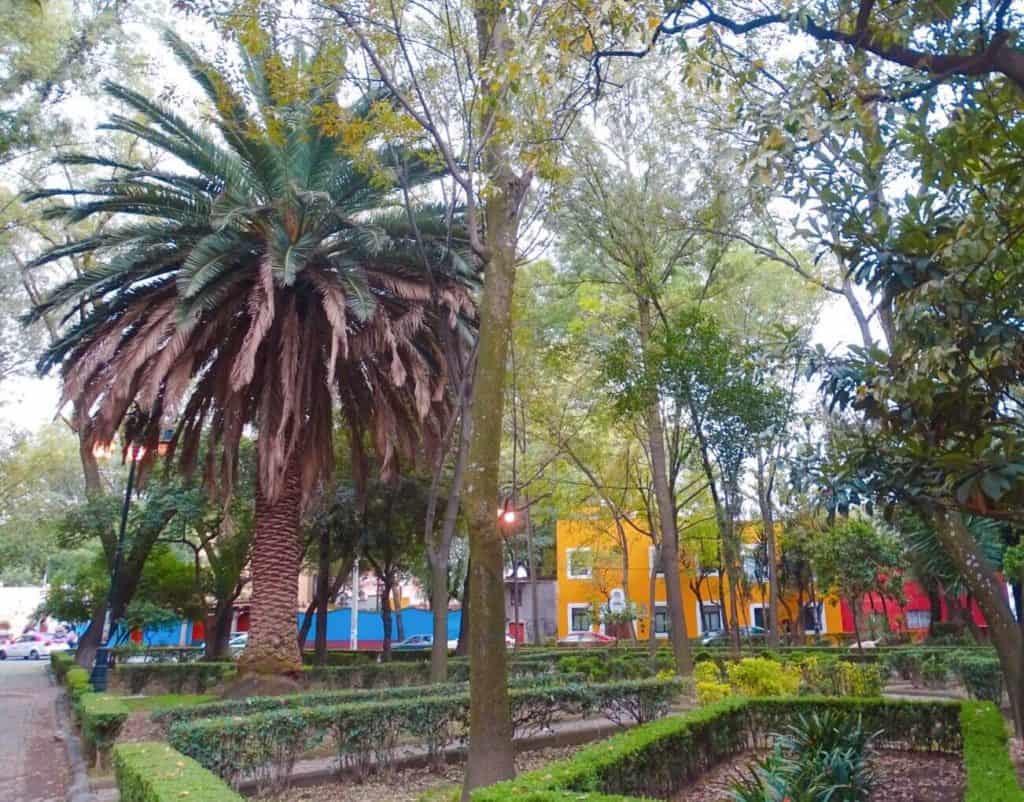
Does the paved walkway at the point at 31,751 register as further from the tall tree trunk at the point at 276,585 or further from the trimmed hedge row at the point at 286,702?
the tall tree trunk at the point at 276,585

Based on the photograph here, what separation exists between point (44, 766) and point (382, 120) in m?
10.5

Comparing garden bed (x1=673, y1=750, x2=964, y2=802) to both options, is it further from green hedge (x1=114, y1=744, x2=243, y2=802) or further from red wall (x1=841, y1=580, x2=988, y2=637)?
red wall (x1=841, y1=580, x2=988, y2=637)

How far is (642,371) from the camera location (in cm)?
1425

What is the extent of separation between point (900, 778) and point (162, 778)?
7403mm

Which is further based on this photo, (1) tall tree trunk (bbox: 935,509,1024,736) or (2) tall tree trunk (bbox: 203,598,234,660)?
(2) tall tree trunk (bbox: 203,598,234,660)

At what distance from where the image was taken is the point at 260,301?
41.4 ft

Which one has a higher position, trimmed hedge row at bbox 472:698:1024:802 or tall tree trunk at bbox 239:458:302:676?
tall tree trunk at bbox 239:458:302:676

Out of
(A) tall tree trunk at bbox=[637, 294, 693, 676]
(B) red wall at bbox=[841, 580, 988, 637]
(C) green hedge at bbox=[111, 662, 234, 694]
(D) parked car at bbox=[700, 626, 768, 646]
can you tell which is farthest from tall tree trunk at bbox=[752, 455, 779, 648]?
(B) red wall at bbox=[841, 580, 988, 637]

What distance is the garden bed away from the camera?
755 cm

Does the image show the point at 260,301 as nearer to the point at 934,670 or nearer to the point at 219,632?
the point at 934,670

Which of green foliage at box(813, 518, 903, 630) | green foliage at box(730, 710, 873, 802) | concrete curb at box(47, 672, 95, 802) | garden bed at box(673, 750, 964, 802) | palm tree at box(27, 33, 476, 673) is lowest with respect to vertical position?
concrete curb at box(47, 672, 95, 802)

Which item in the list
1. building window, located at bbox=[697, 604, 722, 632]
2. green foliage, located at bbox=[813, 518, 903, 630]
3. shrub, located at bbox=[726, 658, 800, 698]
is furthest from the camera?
building window, located at bbox=[697, 604, 722, 632]

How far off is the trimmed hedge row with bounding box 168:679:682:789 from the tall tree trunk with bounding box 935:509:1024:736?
5089mm

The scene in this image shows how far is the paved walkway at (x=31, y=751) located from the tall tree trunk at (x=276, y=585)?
2.99 m
